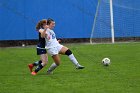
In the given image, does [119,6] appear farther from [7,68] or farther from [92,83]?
[92,83]

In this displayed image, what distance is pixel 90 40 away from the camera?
26.2 m

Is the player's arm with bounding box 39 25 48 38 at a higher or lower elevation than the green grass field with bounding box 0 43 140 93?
higher

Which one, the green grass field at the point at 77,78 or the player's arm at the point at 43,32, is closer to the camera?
the green grass field at the point at 77,78

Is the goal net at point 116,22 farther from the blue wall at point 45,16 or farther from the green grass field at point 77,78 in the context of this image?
the green grass field at point 77,78

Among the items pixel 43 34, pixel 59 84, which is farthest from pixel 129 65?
pixel 59 84

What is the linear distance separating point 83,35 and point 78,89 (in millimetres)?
16737

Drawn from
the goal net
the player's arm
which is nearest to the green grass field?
the player's arm

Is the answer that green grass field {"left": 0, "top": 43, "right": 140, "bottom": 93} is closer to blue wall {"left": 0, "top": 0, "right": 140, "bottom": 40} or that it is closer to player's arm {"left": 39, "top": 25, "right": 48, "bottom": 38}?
player's arm {"left": 39, "top": 25, "right": 48, "bottom": 38}

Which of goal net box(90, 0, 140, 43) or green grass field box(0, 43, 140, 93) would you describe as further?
goal net box(90, 0, 140, 43)

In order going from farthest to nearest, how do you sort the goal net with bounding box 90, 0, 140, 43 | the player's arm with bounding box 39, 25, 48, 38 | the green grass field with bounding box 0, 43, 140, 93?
the goal net with bounding box 90, 0, 140, 43 < the player's arm with bounding box 39, 25, 48, 38 < the green grass field with bounding box 0, 43, 140, 93

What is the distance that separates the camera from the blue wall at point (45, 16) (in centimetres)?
2503

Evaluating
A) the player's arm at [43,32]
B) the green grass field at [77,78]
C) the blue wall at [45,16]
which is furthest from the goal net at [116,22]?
the player's arm at [43,32]

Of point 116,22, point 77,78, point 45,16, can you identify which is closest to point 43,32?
point 77,78

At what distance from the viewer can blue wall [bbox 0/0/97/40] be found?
25031 millimetres
